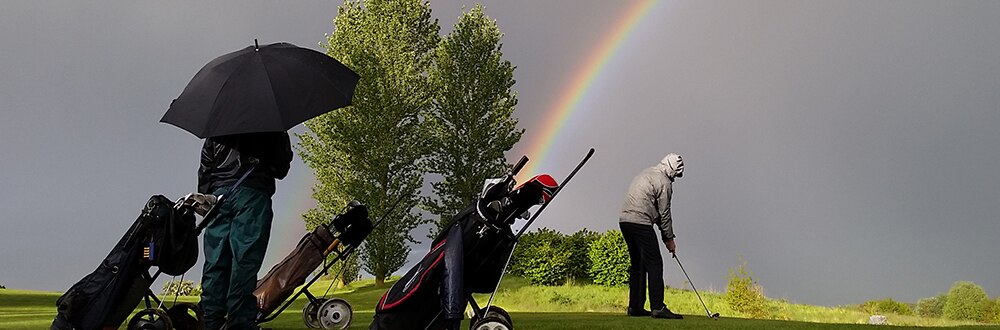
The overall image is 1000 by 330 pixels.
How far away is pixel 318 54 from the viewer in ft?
19.9

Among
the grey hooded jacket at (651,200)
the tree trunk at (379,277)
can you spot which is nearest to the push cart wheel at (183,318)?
the grey hooded jacket at (651,200)

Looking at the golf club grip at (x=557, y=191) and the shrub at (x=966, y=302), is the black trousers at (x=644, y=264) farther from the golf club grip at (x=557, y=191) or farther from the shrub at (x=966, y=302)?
the shrub at (x=966, y=302)

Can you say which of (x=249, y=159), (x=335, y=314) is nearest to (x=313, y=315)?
(x=335, y=314)

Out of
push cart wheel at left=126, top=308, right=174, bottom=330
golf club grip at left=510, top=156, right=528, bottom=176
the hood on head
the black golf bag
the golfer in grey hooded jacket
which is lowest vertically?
push cart wheel at left=126, top=308, right=174, bottom=330

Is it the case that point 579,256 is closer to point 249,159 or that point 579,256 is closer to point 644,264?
point 644,264

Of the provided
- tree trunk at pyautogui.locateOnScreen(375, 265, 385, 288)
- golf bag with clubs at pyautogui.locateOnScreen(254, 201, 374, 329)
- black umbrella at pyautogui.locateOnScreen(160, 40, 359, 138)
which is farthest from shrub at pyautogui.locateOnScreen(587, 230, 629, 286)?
black umbrella at pyautogui.locateOnScreen(160, 40, 359, 138)

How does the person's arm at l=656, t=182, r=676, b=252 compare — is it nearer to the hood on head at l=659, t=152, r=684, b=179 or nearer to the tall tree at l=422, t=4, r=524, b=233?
the hood on head at l=659, t=152, r=684, b=179

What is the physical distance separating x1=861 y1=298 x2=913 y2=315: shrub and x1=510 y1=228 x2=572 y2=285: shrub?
6179 millimetres

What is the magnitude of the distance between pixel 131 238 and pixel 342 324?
7.65 feet

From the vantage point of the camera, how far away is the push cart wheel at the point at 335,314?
7.39 m

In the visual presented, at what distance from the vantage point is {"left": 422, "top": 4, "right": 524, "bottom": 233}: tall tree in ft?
73.9

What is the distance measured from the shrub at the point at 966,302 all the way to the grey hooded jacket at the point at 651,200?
11685 millimetres

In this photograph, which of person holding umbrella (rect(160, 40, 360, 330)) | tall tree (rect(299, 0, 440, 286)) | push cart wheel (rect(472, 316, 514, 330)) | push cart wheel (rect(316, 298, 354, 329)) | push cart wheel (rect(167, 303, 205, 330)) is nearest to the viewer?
push cart wheel (rect(472, 316, 514, 330))

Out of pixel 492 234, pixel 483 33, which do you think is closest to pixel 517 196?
pixel 492 234
